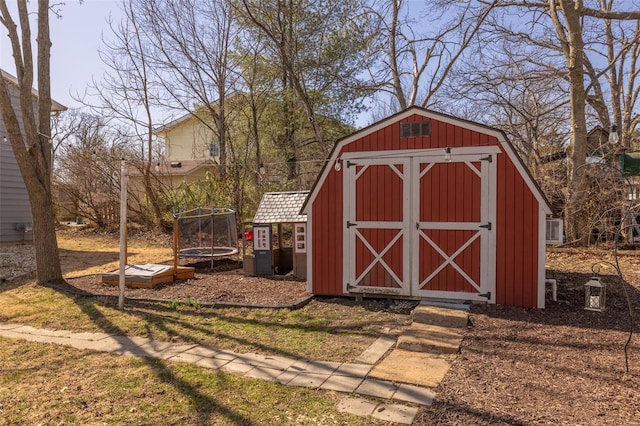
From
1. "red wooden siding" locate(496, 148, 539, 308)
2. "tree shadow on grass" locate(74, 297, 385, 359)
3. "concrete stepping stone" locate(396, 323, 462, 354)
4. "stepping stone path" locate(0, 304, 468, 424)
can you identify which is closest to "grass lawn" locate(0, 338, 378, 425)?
"stepping stone path" locate(0, 304, 468, 424)

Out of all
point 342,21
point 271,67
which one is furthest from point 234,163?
point 342,21

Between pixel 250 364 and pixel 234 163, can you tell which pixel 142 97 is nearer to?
pixel 234 163

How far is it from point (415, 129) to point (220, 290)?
4223 millimetres

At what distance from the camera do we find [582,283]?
26.2 feet

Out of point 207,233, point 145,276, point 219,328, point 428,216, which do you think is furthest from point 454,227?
point 207,233

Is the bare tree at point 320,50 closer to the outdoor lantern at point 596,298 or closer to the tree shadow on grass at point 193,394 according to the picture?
the outdoor lantern at point 596,298

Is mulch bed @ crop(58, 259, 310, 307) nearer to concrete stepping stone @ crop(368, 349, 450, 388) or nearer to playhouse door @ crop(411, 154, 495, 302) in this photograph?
playhouse door @ crop(411, 154, 495, 302)

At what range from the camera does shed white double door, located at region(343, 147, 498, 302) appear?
249 inches

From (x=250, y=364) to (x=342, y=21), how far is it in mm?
13758

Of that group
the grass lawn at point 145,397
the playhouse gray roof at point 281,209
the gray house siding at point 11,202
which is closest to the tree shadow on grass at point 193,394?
the grass lawn at point 145,397

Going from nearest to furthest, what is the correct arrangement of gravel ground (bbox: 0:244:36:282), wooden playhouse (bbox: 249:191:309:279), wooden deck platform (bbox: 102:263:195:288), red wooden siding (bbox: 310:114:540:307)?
red wooden siding (bbox: 310:114:540:307), wooden deck platform (bbox: 102:263:195:288), wooden playhouse (bbox: 249:191:309:279), gravel ground (bbox: 0:244:36:282)

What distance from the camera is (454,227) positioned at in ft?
21.1

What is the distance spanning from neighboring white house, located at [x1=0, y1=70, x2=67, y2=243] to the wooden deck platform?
27.5 ft

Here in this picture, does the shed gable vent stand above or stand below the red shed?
above
